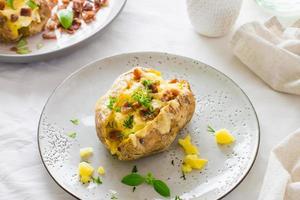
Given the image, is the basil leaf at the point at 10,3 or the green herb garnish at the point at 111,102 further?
the basil leaf at the point at 10,3

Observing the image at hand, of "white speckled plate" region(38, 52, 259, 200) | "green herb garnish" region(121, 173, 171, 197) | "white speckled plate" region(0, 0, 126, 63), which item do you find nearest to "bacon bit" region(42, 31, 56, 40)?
"white speckled plate" region(0, 0, 126, 63)

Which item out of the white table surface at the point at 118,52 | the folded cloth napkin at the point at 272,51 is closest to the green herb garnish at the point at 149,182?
the white table surface at the point at 118,52

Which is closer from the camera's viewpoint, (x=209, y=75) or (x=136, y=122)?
(x=136, y=122)

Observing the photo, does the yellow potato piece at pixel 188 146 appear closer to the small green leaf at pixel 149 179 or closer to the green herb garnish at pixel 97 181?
the small green leaf at pixel 149 179

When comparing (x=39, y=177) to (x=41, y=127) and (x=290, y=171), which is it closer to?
(x=41, y=127)

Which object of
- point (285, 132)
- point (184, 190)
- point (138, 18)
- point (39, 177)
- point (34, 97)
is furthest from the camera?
point (138, 18)

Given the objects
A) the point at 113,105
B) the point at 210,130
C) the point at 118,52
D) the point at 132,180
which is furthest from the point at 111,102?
Result: the point at 118,52

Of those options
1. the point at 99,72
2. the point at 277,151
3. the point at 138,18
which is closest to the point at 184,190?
the point at 277,151

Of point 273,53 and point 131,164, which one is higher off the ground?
point 273,53
